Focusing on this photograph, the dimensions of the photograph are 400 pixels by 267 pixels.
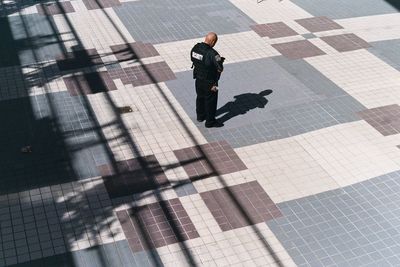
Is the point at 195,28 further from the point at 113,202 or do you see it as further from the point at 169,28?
the point at 113,202

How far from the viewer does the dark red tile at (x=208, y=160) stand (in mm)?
9531

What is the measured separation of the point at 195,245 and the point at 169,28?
825 cm

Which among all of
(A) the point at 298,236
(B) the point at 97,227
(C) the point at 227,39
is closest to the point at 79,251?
(B) the point at 97,227

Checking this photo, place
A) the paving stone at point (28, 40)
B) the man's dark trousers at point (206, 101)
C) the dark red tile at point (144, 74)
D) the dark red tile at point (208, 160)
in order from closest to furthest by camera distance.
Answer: the dark red tile at point (208, 160) < the man's dark trousers at point (206, 101) < the dark red tile at point (144, 74) < the paving stone at point (28, 40)

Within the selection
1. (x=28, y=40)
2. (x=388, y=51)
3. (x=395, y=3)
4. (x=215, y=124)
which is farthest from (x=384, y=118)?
(x=28, y=40)

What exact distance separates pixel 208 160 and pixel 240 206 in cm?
134

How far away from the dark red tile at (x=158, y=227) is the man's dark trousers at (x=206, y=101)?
234 centimetres

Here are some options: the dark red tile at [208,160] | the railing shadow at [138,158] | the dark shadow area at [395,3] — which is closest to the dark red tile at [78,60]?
the railing shadow at [138,158]

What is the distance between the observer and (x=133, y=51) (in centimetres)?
1358

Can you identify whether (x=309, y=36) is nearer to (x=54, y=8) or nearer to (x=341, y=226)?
(x=341, y=226)

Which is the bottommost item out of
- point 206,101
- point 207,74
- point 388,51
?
point 388,51

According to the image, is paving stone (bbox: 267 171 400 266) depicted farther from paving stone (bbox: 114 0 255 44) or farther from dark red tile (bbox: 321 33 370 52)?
paving stone (bbox: 114 0 255 44)

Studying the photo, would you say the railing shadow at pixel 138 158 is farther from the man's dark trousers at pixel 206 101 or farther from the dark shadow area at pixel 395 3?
the dark shadow area at pixel 395 3

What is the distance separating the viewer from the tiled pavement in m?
8.15
